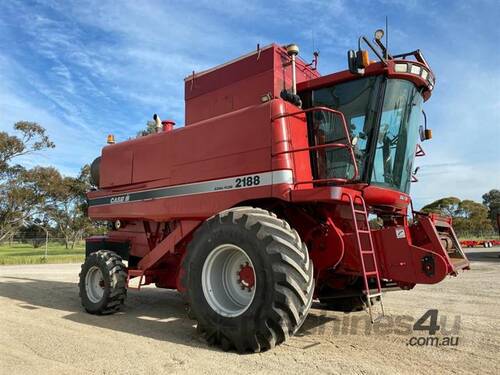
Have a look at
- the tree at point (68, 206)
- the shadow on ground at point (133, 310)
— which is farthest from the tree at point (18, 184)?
the shadow on ground at point (133, 310)

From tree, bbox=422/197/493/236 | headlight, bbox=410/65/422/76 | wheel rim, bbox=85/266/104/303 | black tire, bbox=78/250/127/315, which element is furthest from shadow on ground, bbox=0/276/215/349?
tree, bbox=422/197/493/236

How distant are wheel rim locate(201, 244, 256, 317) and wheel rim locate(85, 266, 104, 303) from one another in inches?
120

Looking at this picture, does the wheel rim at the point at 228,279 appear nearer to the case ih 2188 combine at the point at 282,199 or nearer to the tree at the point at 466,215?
the case ih 2188 combine at the point at 282,199

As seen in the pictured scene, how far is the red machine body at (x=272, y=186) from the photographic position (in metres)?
5.39

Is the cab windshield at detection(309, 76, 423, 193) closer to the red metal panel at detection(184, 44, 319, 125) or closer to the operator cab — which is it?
the operator cab

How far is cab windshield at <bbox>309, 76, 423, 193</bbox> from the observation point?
5.80m

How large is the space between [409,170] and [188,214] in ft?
11.2

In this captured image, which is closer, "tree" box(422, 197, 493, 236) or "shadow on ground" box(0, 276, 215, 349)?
"shadow on ground" box(0, 276, 215, 349)

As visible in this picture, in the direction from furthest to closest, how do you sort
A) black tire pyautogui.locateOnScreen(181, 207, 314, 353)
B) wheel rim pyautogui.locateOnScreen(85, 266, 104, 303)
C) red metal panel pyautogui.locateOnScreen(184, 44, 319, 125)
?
wheel rim pyautogui.locateOnScreen(85, 266, 104, 303)
red metal panel pyautogui.locateOnScreen(184, 44, 319, 125)
black tire pyautogui.locateOnScreen(181, 207, 314, 353)

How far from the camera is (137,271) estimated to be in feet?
24.5

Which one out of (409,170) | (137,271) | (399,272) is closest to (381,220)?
(409,170)

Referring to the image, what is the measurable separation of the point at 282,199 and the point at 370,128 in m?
1.54

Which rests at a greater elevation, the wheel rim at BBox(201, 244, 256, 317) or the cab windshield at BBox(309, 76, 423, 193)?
the cab windshield at BBox(309, 76, 423, 193)

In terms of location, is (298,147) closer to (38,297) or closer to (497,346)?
(497,346)
